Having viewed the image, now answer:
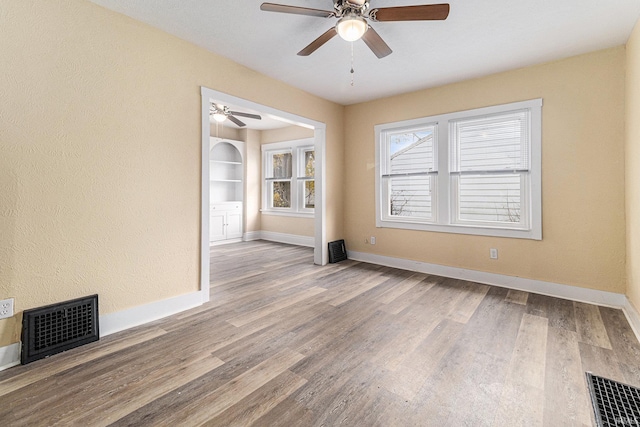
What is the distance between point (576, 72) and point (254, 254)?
16.9 ft

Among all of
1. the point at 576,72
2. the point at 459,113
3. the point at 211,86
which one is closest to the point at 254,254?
the point at 211,86

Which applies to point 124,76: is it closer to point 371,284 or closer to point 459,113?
point 371,284

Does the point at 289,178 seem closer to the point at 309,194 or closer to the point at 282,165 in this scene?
the point at 282,165

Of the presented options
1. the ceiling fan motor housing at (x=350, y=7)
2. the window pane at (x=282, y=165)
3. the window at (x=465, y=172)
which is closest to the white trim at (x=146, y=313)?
the ceiling fan motor housing at (x=350, y=7)

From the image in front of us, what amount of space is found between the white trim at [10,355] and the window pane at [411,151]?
14.4ft

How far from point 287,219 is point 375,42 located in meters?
4.74

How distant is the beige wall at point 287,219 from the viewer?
6.29 m

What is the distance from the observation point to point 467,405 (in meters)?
1.56

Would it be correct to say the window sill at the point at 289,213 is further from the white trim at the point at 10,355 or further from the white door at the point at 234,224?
the white trim at the point at 10,355

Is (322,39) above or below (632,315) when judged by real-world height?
above

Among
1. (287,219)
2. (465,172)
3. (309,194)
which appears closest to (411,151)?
(465,172)

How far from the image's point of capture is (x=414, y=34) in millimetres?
2680

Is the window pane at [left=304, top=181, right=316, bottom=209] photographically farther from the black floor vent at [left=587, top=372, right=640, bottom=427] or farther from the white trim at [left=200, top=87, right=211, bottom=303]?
the black floor vent at [left=587, top=372, right=640, bottom=427]

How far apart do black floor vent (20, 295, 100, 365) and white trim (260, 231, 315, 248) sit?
426 centimetres
